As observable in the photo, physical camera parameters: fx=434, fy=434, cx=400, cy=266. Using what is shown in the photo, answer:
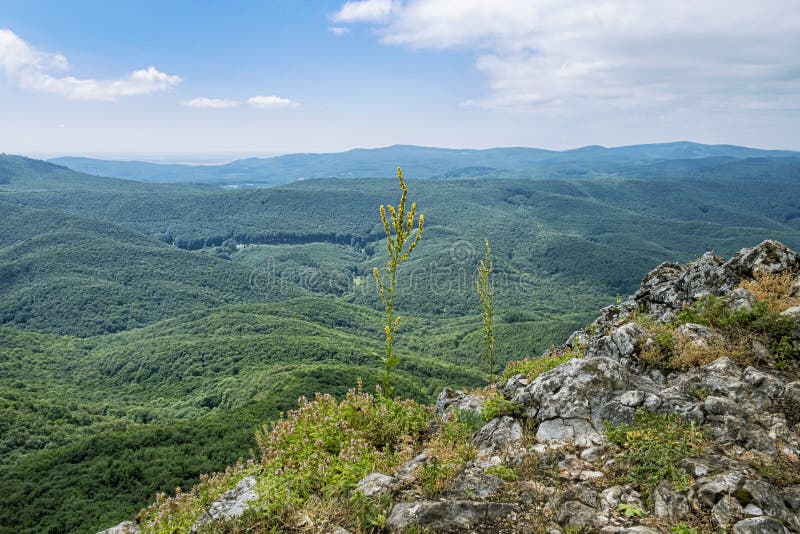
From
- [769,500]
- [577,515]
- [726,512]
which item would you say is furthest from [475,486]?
[769,500]

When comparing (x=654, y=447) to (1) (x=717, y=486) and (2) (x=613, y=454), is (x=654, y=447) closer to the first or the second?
(2) (x=613, y=454)

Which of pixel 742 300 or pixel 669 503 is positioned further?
pixel 742 300

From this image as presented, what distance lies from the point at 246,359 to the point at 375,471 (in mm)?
94037

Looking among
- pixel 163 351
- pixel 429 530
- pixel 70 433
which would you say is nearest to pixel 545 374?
pixel 429 530

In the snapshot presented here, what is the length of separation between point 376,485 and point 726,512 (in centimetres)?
370

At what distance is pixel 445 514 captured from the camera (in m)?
4.87

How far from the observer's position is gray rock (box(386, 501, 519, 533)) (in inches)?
186

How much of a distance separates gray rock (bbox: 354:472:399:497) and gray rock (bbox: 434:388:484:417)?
2.94 metres

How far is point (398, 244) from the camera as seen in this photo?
6.36 metres

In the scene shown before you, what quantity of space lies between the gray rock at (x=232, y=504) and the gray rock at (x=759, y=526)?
514cm

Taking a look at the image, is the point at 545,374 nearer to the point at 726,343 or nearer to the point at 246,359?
the point at 726,343

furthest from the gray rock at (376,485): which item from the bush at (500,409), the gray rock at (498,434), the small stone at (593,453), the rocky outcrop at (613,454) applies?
the small stone at (593,453)

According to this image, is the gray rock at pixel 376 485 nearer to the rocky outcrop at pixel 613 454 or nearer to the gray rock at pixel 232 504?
the rocky outcrop at pixel 613 454

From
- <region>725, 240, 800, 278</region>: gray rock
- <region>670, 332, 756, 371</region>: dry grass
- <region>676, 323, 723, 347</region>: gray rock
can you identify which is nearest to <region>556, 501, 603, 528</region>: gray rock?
<region>670, 332, 756, 371</region>: dry grass
